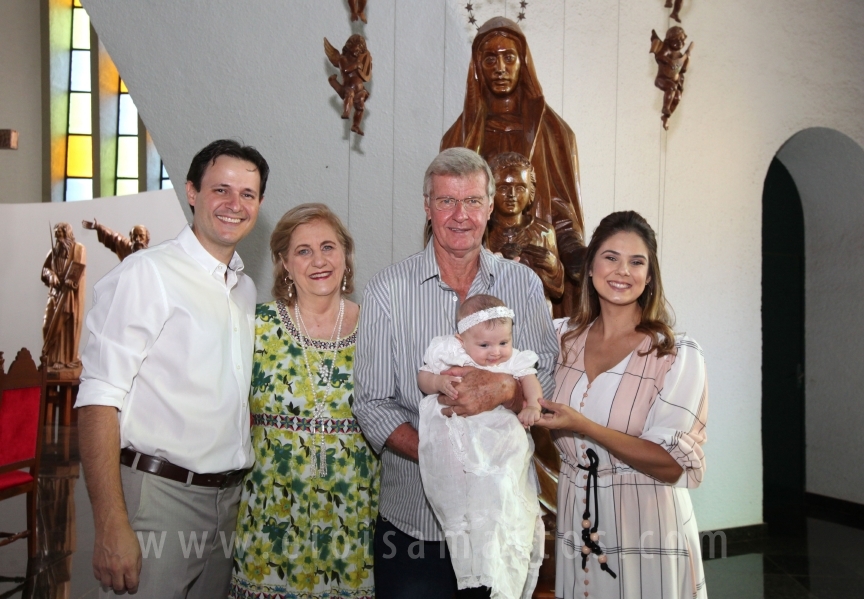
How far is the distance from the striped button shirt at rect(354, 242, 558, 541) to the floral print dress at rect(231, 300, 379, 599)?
13cm

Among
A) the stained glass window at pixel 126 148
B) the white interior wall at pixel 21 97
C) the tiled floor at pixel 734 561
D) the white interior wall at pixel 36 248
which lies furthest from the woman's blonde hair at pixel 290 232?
the white interior wall at pixel 21 97

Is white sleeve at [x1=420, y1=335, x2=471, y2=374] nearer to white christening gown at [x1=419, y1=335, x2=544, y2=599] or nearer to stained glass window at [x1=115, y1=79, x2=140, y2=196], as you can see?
white christening gown at [x1=419, y1=335, x2=544, y2=599]

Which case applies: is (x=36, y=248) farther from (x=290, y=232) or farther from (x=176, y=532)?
(x=176, y=532)

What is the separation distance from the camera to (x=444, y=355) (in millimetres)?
1974

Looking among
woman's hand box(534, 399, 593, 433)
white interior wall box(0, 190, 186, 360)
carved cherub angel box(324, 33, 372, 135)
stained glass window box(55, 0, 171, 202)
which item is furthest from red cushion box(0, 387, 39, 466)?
stained glass window box(55, 0, 171, 202)

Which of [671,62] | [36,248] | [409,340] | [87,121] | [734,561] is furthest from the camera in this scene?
[87,121]

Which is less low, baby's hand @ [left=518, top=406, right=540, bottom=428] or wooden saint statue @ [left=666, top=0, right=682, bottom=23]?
wooden saint statue @ [left=666, top=0, right=682, bottom=23]

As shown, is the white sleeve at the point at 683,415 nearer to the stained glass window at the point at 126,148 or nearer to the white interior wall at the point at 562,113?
the white interior wall at the point at 562,113

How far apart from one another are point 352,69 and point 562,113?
1.43m

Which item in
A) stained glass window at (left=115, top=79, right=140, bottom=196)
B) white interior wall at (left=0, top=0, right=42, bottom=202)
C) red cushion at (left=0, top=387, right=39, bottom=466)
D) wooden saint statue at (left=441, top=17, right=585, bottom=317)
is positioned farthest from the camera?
stained glass window at (left=115, top=79, right=140, bottom=196)

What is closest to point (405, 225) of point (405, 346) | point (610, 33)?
point (610, 33)

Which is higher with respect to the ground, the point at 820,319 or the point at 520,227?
the point at 520,227

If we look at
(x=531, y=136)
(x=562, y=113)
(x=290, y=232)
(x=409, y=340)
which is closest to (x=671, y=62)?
(x=562, y=113)

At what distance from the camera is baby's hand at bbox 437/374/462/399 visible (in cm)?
190
